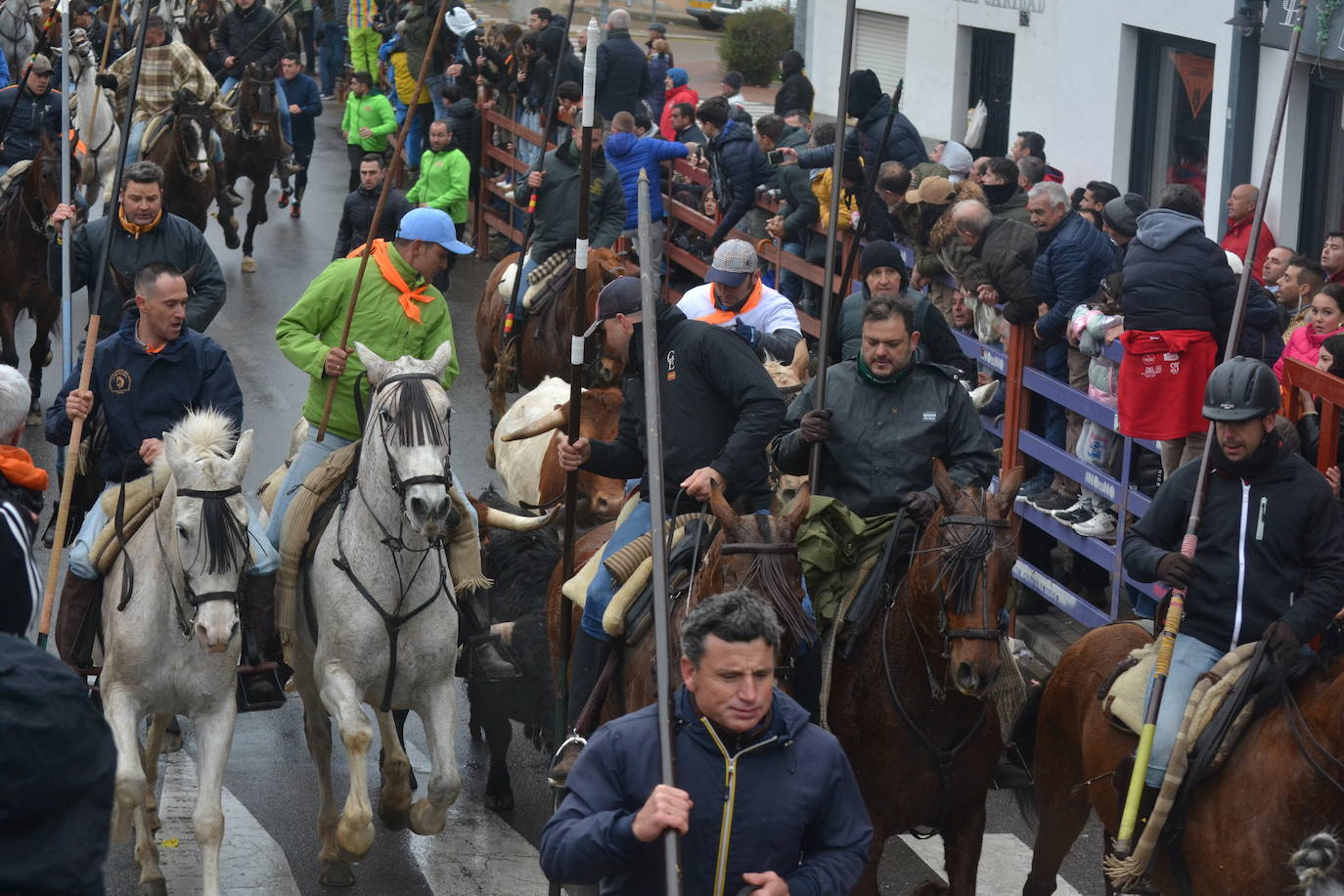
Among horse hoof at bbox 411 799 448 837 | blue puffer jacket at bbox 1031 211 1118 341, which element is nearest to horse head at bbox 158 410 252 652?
horse hoof at bbox 411 799 448 837

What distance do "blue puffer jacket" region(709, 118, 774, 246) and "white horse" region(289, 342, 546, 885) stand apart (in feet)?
26.9

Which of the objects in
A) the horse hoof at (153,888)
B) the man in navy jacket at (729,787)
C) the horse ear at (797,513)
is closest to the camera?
the man in navy jacket at (729,787)

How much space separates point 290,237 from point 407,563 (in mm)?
15275

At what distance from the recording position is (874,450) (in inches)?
322

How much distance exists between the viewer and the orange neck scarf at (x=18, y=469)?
7121 mm

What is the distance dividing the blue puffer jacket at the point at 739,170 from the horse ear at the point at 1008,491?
9528 mm

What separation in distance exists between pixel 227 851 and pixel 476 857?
1150mm

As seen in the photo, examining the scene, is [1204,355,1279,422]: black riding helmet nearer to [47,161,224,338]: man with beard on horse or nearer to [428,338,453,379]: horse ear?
[428,338,453,379]: horse ear

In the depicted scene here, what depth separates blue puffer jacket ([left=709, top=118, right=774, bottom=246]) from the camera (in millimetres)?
16719

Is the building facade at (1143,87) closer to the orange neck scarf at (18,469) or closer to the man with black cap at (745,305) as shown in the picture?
the man with black cap at (745,305)

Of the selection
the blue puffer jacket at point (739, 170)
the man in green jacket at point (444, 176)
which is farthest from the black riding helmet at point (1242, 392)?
the man in green jacket at point (444, 176)

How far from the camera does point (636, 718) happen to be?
5234 mm

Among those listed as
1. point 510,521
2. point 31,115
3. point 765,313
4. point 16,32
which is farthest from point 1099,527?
point 16,32

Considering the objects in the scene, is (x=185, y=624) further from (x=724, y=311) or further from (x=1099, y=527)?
(x=1099, y=527)
